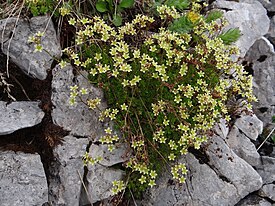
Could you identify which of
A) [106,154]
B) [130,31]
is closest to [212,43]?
[130,31]

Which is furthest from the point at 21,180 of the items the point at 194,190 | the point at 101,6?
the point at 101,6

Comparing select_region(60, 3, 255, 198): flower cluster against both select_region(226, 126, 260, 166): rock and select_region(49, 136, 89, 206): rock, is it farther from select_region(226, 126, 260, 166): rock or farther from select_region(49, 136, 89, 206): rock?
select_region(226, 126, 260, 166): rock

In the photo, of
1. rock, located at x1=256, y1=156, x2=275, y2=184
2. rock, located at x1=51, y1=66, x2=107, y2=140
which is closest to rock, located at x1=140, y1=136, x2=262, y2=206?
rock, located at x1=256, y1=156, x2=275, y2=184

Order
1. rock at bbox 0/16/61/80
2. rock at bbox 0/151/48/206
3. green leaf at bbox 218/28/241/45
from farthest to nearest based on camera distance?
green leaf at bbox 218/28/241/45, rock at bbox 0/16/61/80, rock at bbox 0/151/48/206

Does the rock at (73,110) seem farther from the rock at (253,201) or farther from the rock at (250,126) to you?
the rock at (250,126)

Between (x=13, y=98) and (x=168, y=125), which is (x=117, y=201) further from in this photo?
(x=13, y=98)

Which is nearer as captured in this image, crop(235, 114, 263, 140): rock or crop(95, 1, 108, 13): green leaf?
crop(95, 1, 108, 13): green leaf

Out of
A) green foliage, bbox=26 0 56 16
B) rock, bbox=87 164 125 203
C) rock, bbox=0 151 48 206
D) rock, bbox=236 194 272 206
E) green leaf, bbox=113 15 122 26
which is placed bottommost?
rock, bbox=236 194 272 206
